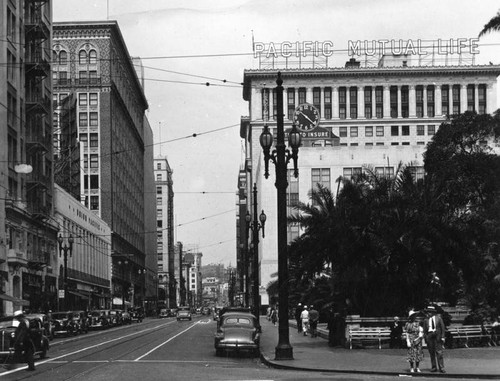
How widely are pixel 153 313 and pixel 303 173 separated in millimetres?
72676

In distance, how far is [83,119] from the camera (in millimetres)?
121625

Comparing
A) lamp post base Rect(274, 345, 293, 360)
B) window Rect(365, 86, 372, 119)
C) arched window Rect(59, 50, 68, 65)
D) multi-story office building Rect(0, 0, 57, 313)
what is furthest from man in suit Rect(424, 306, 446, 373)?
window Rect(365, 86, 372, 119)

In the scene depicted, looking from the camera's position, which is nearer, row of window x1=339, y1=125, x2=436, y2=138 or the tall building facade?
the tall building facade

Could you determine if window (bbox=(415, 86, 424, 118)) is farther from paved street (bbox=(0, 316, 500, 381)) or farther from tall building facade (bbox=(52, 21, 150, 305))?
paved street (bbox=(0, 316, 500, 381))

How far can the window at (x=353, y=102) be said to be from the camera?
143125 millimetres

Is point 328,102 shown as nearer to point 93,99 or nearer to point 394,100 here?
point 394,100

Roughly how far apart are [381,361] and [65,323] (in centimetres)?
3605

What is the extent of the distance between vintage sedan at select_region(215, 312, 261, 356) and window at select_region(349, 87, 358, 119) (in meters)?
112

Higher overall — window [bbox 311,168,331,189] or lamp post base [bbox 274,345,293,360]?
window [bbox 311,168,331,189]

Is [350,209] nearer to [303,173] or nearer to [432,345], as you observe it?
[432,345]

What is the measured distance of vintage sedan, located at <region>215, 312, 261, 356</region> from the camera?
31.6m

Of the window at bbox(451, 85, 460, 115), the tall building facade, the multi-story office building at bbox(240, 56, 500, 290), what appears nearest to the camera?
the tall building facade

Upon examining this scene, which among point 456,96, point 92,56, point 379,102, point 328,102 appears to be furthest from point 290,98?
point 92,56

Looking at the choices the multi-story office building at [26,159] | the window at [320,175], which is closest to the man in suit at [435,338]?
the multi-story office building at [26,159]
